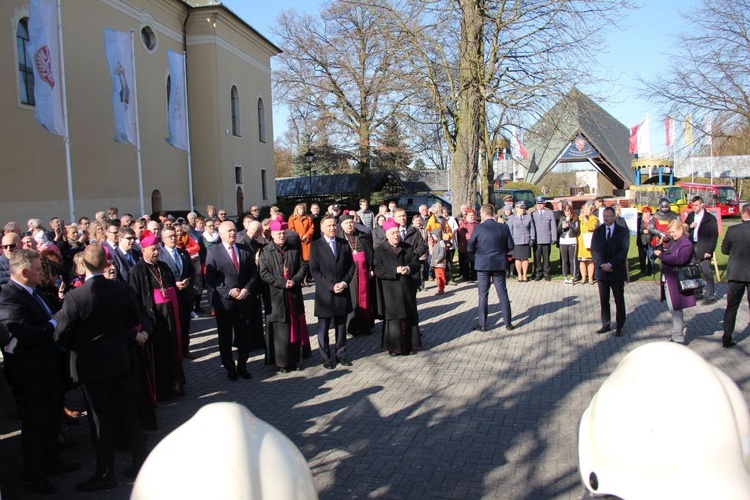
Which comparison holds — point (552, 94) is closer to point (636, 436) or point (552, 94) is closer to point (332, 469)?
point (332, 469)

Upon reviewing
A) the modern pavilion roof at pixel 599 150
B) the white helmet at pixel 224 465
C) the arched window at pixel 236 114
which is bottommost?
the white helmet at pixel 224 465

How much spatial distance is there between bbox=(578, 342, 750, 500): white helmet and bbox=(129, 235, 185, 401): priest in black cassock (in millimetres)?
5286

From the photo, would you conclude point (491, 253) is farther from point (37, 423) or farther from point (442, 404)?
point (37, 423)

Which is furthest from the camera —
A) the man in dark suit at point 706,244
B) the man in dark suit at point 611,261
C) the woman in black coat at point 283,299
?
the man in dark suit at point 706,244

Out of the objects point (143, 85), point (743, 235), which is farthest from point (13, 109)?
point (743, 235)

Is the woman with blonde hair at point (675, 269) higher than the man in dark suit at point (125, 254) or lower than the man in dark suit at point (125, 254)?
lower

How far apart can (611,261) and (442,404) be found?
4.04 meters

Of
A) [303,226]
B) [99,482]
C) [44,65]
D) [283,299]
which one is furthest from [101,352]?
[44,65]

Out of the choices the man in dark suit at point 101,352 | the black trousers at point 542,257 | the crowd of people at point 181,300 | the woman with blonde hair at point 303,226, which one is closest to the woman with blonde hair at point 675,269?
the crowd of people at point 181,300

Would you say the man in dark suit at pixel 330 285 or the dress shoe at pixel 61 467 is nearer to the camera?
the dress shoe at pixel 61 467

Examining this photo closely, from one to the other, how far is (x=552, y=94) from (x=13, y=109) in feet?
53.5

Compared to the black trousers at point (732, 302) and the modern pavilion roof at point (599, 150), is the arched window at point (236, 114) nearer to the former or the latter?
the modern pavilion roof at point (599, 150)

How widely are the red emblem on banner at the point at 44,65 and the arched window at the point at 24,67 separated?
2.95 metres

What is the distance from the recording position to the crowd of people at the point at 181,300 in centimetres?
439
